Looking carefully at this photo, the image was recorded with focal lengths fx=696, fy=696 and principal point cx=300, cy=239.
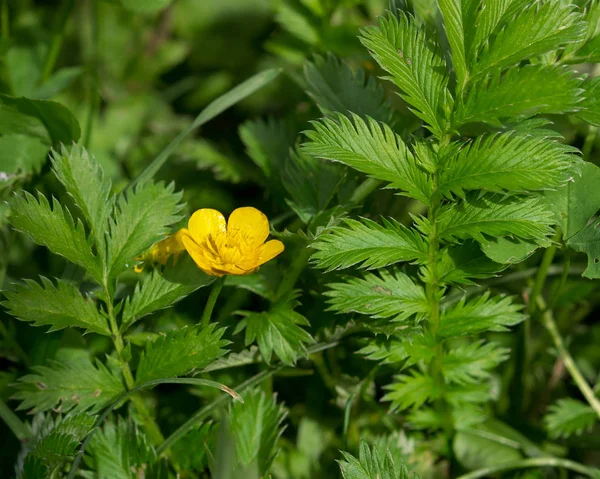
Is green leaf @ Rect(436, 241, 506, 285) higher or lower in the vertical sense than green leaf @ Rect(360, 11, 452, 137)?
lower

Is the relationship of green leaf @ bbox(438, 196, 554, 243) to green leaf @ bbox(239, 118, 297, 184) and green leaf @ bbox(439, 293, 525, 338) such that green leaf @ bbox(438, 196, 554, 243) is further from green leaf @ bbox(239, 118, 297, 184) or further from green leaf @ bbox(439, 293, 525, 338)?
green leaf @ bbox(239, 118, 297, 184)

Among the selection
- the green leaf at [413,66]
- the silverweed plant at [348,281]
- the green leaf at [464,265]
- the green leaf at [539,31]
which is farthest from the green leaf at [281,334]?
the green leaf at [539,31]

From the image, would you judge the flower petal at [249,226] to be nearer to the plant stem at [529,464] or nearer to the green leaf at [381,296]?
the green leaf at [381,296]

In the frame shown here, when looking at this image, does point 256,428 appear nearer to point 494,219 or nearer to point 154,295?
point 154,295

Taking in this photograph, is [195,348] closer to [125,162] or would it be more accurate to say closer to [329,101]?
[329,101]

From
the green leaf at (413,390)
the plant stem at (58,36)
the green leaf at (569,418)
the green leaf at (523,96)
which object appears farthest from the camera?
the plant stem at (58,36)

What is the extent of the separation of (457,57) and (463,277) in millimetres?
320

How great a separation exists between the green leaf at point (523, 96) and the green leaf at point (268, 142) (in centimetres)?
52

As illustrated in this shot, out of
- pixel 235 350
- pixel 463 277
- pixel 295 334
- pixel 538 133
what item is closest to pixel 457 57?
pixel 538 133

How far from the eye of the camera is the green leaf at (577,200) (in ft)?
3.62

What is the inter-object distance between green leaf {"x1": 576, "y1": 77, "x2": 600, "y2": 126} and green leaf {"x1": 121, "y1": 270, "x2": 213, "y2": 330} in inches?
23.7

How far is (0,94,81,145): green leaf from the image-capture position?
129 centimetres

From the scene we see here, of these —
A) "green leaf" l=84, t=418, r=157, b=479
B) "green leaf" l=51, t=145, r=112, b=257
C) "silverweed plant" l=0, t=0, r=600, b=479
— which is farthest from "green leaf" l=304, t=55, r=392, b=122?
"green leaf" l=84, t=418, r=157, b=479

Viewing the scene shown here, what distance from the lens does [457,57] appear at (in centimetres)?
99
